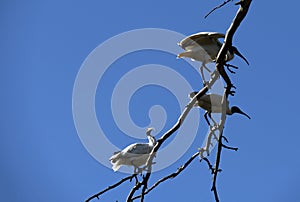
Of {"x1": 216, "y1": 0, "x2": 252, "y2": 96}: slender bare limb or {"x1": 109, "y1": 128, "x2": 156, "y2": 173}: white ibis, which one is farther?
{"x1": 109, "y1": 128, "x2": 156, "y2": 173}: white ibis

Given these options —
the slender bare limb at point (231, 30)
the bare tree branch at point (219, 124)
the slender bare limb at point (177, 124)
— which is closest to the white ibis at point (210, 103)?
the bare tree branch at point (219, 124)

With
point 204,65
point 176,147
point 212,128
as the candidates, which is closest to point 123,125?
point 176,147

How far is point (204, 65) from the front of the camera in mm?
3127

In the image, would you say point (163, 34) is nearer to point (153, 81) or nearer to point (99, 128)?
point (153, 81)

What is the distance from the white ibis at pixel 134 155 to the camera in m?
3.23

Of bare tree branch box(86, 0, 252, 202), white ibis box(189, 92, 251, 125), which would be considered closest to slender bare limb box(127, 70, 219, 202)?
bare tree branch box(86, 0, 252, 202)

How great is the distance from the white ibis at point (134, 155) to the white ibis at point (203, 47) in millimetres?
629

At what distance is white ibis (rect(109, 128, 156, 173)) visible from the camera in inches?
127

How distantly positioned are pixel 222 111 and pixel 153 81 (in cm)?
128

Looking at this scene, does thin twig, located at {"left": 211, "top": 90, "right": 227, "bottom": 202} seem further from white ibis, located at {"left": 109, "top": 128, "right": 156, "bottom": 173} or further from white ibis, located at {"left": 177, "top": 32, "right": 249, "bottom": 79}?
white ibis, located at {"left": 109, "top": 128, "right": 156, "bottom": 173}

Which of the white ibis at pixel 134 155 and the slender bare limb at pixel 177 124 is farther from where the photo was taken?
the white ibis at pixel 134 155

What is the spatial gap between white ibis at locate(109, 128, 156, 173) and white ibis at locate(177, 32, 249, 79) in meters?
0.63

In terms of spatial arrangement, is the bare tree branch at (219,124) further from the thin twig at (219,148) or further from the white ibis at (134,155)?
the white ibis at (134,155)

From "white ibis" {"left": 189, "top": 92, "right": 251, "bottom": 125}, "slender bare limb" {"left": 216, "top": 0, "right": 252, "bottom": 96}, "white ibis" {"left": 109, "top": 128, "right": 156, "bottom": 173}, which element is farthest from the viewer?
"white ibis" {"left": 109, "top": 128, "right": 156, "bottom": 173}
